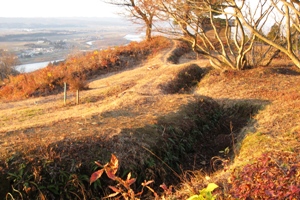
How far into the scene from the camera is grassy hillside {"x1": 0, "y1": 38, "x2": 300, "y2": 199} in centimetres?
418

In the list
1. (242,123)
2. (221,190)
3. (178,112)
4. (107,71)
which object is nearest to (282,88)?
(242,123)

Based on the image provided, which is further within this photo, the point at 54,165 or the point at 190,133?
the point at 190,133

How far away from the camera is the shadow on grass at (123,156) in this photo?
15.9 ft

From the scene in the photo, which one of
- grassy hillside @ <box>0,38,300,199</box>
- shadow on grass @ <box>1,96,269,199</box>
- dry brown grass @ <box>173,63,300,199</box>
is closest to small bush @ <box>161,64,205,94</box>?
grassy hillside @ <box>0,38,300,199</box>

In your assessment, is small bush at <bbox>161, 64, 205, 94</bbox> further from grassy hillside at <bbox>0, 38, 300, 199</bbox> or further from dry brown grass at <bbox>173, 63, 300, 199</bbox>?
dry brown grass at <bbox>173, 63, 300, 199</bbox>

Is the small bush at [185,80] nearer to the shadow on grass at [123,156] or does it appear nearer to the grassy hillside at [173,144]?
the grassy hillside at [173,144]

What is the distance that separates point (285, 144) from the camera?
5.11 meters

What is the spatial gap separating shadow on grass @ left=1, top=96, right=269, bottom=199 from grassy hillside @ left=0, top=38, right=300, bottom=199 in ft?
0.05

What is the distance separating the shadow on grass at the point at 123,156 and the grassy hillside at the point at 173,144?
2 cm

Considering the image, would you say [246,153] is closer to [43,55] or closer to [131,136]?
[131,136]

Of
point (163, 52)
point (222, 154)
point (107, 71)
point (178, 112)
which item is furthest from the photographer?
point (163, 52)

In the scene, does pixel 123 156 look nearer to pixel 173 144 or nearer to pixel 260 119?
pixel 173 144

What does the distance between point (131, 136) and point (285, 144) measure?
2667 mm

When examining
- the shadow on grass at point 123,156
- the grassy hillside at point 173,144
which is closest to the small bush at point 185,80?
the grassy hillside at point 173,144
